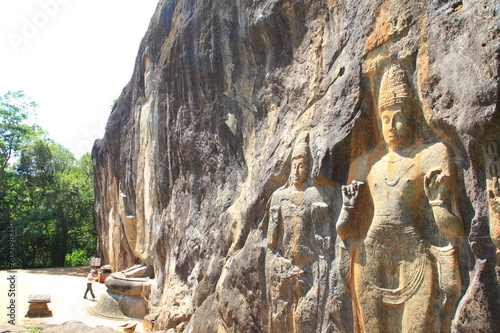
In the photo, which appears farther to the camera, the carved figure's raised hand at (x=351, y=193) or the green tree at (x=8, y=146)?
the green tree at (x=8, y=146)

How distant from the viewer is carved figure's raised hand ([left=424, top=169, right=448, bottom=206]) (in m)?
3.51

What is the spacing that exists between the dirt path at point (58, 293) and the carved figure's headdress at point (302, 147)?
17.2 ft

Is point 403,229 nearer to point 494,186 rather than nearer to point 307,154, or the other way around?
point 494,186

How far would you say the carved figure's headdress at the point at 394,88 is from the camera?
3984mm

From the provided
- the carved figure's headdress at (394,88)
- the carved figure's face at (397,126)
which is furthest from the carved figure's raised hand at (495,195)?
the carved figure's headdress at (394,88)

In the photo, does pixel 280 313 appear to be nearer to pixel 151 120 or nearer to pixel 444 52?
pixel 444 52

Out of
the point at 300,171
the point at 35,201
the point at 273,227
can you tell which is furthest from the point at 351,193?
the point at 35,201

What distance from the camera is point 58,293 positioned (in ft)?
40.1

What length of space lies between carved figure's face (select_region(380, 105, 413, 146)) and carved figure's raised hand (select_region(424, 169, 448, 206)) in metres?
0.47

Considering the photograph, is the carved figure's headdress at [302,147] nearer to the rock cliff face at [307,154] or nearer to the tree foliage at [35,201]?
the rock cliff face at [307,154]

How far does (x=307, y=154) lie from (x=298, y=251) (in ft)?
3.70

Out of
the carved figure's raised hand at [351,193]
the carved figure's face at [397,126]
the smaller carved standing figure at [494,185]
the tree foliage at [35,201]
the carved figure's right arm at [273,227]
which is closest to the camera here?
the smaller carved standing figure at [494,185]

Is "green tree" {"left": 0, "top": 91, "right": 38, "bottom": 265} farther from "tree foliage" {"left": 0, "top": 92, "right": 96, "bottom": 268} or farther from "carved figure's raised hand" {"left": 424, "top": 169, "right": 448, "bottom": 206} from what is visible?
"carved figure's raised hand" {"left": 424, "top": 169, "right": 448, "bottom": 206}

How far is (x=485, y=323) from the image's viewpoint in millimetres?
3145
